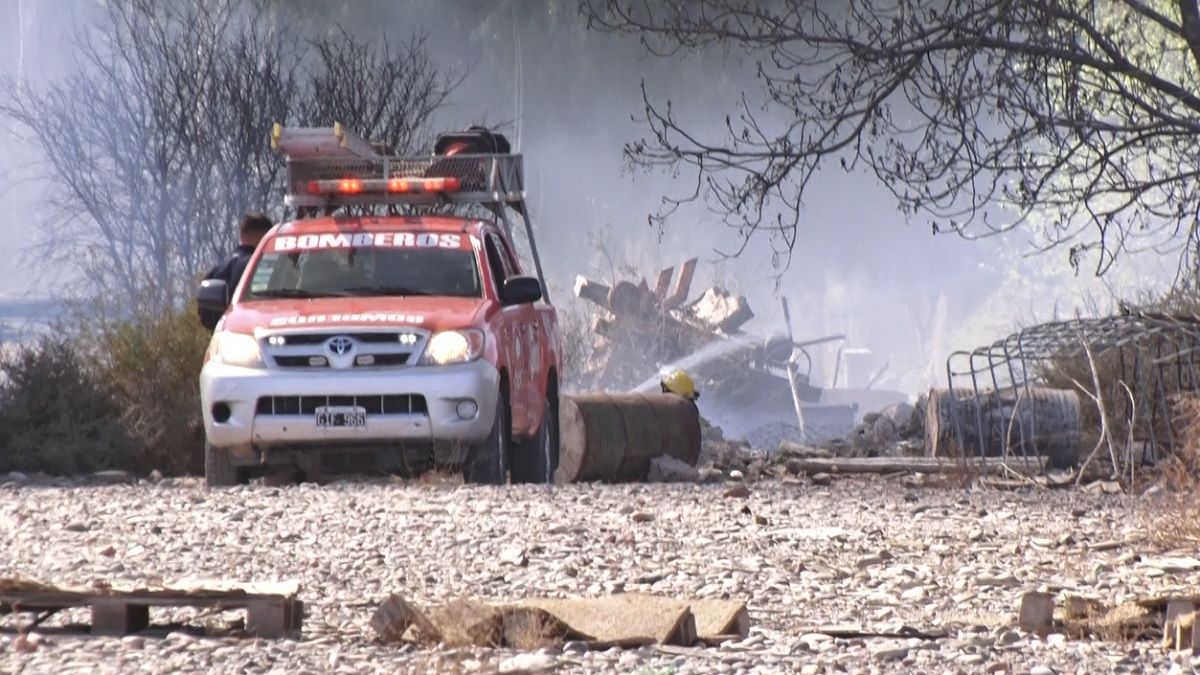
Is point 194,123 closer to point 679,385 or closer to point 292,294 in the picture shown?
point 679,385

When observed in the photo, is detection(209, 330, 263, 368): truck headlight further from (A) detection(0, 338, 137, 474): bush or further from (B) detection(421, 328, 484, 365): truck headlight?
(A) detection(0, 338, 137, 474): bush

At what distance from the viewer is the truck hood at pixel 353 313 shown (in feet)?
44.1

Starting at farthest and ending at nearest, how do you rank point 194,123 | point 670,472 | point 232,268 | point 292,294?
point 194,123 → point 670,472 → point 232,268 → point 292,294

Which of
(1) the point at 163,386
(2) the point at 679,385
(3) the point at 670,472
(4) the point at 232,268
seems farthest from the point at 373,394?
(2) the point at 679,385

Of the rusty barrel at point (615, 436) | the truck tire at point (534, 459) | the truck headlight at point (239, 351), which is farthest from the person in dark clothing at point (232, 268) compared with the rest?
the rusty barrel at point (615, 436)

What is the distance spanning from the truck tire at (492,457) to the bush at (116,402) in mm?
4999

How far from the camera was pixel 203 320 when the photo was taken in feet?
51.7

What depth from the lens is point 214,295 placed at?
1422cm

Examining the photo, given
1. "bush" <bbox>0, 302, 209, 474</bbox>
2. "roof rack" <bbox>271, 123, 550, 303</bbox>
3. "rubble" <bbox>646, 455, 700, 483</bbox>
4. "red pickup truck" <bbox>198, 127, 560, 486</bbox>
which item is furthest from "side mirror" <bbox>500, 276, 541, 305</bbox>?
"bush" <bbox>0, 302, 209, 474</bbox>

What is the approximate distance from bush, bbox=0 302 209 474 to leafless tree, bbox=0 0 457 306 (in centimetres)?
1126

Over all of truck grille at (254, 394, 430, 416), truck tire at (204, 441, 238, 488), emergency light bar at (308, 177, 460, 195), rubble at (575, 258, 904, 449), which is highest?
rubble at (575, 258, 904, 449)

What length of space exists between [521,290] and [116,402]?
5.61 metres

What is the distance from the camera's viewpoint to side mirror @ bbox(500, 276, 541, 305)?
1409cm

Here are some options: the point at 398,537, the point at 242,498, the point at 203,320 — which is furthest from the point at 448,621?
the point at 203,320
